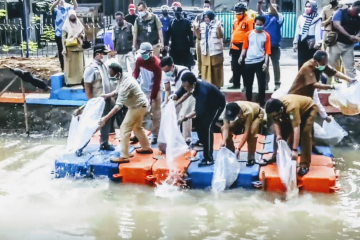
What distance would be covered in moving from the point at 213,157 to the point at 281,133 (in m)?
1.19

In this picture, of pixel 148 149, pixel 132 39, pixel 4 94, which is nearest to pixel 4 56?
pixel 4 94

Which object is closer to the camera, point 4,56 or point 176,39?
point 176,39

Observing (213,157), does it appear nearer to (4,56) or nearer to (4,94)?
(4,94)

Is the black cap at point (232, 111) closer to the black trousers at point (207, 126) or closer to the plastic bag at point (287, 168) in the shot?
the black trousers at point (207, 126)

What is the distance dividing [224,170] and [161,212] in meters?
1.12

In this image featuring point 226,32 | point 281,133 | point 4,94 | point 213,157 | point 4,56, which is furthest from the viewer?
point 226,32

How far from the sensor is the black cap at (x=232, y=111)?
7742 millimetres

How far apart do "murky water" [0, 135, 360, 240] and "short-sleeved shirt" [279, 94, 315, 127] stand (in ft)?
3.53

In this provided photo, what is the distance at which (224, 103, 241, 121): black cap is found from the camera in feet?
25.4

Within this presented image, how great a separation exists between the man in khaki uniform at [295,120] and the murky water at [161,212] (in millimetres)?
626

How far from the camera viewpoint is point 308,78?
8352 mm

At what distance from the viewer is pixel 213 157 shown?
870cm

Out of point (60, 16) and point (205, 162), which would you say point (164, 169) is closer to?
point (205, 162)

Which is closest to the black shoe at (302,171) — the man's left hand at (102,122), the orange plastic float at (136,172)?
the orange plastic float at (136,172)
